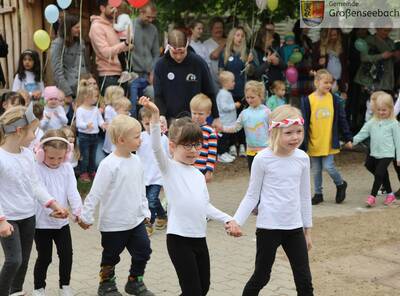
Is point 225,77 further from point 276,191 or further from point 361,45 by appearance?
point 276,191

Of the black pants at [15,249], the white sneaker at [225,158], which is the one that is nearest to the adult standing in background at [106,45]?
the white sneaker at [225,158]

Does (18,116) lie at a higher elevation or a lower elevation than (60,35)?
lower

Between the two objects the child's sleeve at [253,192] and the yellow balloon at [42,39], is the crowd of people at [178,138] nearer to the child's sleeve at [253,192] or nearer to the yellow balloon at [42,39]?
the child's sleeve at [253,192]

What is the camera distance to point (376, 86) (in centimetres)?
1245

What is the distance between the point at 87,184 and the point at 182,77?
290 cm

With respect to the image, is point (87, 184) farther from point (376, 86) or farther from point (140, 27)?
point (376, 86)

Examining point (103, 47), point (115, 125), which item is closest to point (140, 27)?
point (103, 47)

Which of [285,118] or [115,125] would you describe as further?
[115,125]

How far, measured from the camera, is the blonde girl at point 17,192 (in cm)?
445

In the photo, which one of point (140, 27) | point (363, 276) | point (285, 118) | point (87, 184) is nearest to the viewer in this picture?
point (285, 118)

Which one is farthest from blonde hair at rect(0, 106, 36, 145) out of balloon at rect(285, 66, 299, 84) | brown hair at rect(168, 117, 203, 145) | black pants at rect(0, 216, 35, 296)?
balloon at rect(285, 66, 299, 84)

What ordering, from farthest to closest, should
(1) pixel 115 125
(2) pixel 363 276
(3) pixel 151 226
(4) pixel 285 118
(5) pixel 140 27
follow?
(5) pixel 140 27 < (3) pixel 151 226 < (2) pixel 363 276 < (1) pixel 115 125 < (4) pixel 285 118

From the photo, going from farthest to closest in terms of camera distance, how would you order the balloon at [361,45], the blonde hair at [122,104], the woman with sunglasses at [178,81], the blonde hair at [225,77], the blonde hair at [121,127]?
the balloon at [361,45] < the blonde hair at [225,77] < the blonde hair at [122,104] < the woman with sunglasses at [178,81] < the blonde hair at [121,127]

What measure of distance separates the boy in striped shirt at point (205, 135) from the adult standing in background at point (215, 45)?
16.1 ft
